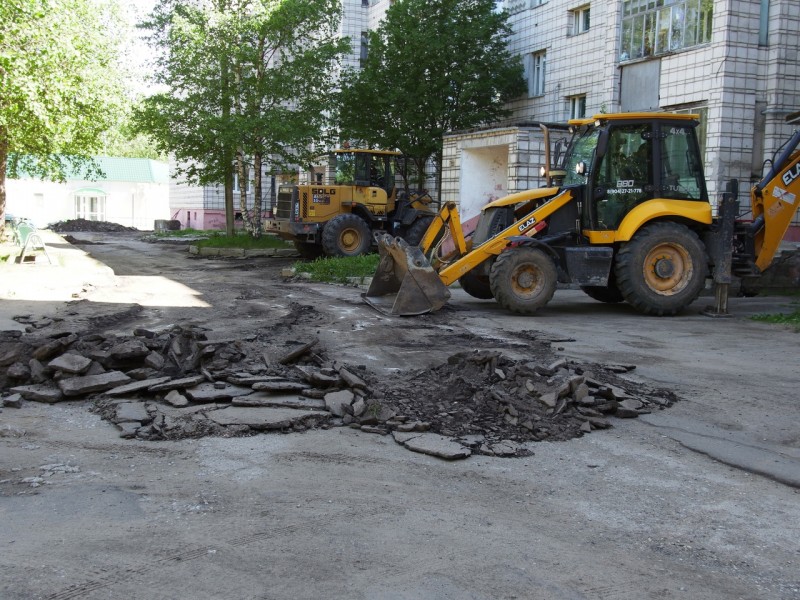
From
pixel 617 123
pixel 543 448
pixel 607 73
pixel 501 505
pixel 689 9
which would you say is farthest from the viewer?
pixel 607 73

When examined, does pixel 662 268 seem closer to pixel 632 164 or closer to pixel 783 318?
pixel 632 164

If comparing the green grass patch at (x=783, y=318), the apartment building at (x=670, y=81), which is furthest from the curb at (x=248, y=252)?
the green grass patch at (x=783, y=318)

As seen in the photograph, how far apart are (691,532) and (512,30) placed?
80.2ft

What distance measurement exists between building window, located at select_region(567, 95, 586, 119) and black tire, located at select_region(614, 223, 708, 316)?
12.4m

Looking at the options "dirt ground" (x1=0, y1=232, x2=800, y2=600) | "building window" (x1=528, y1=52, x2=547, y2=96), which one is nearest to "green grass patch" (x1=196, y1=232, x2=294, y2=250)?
"building window" (x1=528, y1=52, x2=547, y2=96)

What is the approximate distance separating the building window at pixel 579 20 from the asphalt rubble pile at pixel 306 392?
715 inches

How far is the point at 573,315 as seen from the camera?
12.3 m

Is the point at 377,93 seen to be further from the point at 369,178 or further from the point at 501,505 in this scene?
the point at 501,505

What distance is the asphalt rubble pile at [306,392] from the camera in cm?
591

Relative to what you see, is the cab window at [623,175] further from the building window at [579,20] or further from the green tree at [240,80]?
the green tree at [240,80]

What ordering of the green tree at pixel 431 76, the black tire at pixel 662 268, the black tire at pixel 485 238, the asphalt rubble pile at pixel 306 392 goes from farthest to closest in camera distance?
the green tree at pixel 431 76, the black tire at pixel 485 238, the black tire at pixel 662 268, the asphalt rubble pile at pixel 306 392

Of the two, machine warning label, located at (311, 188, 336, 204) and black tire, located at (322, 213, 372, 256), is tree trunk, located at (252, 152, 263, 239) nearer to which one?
machine warning label, located at (311, 188, 336, 204)

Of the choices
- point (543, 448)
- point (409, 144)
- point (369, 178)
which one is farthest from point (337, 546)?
point (409, 144)

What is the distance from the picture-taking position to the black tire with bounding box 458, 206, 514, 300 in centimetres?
1242
